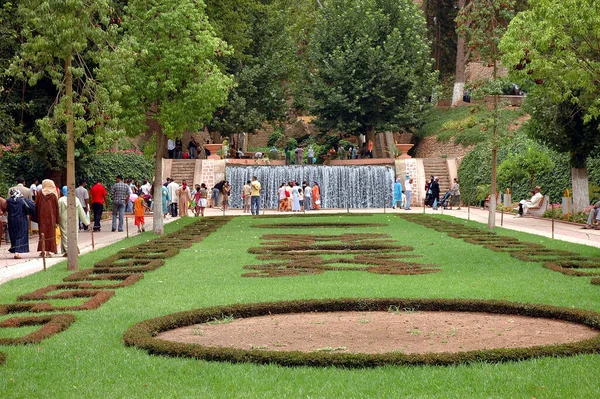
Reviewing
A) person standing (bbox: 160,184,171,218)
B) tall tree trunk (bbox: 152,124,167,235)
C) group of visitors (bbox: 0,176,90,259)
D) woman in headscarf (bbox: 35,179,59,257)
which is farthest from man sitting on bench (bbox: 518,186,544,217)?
woman in headscarf (bbox: 35,179,59,257)

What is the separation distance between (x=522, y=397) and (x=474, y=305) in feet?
14.5

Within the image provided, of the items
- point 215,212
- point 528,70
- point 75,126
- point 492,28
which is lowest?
point 215,212

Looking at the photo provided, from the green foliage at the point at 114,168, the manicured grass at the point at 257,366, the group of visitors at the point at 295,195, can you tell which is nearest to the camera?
the manicured grass at the point at 257,366

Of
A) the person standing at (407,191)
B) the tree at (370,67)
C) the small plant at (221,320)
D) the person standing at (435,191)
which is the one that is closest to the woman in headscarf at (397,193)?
the person standing at (407,191)

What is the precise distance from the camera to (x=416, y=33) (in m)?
50.2

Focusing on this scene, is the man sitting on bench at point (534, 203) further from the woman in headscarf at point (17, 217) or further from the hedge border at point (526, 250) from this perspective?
the woman in headscarf at point (17, 217)

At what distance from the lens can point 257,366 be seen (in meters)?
7.57

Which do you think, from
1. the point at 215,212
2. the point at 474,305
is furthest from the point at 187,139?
the point at 474,305

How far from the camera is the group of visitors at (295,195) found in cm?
3934

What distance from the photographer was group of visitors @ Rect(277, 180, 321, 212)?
39344 mm

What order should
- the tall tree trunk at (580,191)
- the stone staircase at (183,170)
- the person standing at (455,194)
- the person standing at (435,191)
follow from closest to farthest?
the tall tree trunk at (580,191)
the person standing at (435,191)
the person standing at (455,194)
the stone staircase at (183,170)

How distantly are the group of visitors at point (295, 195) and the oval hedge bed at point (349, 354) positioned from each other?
91.0 ft

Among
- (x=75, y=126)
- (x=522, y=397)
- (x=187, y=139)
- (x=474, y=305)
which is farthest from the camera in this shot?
(x=187, y=139)

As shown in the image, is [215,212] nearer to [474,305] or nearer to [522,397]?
[474,305]
